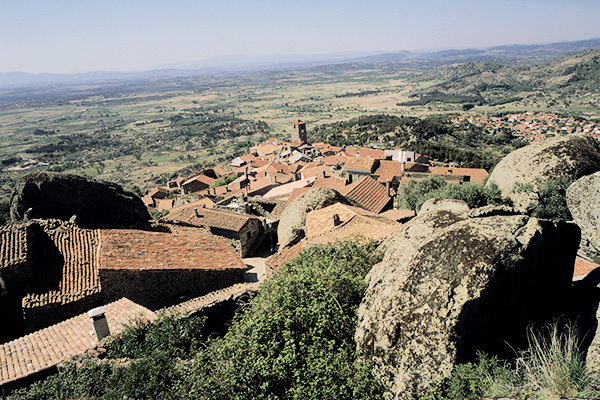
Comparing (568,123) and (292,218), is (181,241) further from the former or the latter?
(568,123)

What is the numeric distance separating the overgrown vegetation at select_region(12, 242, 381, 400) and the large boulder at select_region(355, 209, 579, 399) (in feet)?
2.42

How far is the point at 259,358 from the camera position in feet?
23.9

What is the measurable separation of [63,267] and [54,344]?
446 cm

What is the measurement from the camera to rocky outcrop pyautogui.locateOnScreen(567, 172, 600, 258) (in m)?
11.6

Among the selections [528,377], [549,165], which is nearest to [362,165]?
[549,165]

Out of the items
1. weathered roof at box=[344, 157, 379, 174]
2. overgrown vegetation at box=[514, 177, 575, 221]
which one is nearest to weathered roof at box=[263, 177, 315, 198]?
weathered roof at box=[344, 157, 379, 174]

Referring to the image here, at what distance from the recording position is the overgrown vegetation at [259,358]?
696 centimetres

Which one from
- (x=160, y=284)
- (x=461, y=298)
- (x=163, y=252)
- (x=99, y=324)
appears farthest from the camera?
(x=163, y=252)

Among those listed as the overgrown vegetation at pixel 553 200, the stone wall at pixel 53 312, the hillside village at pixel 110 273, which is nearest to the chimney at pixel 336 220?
the hillside village at pixel 110 273

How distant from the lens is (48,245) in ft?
47.9

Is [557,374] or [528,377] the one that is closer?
[557,374]

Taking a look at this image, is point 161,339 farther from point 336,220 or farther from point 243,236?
point 243,236

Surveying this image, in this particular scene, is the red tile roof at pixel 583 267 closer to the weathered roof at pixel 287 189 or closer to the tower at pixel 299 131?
the weathered roof at pixel 287 189

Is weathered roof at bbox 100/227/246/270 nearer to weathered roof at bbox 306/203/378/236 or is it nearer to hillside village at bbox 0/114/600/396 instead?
hillside village at bbox 0/114/600/396
